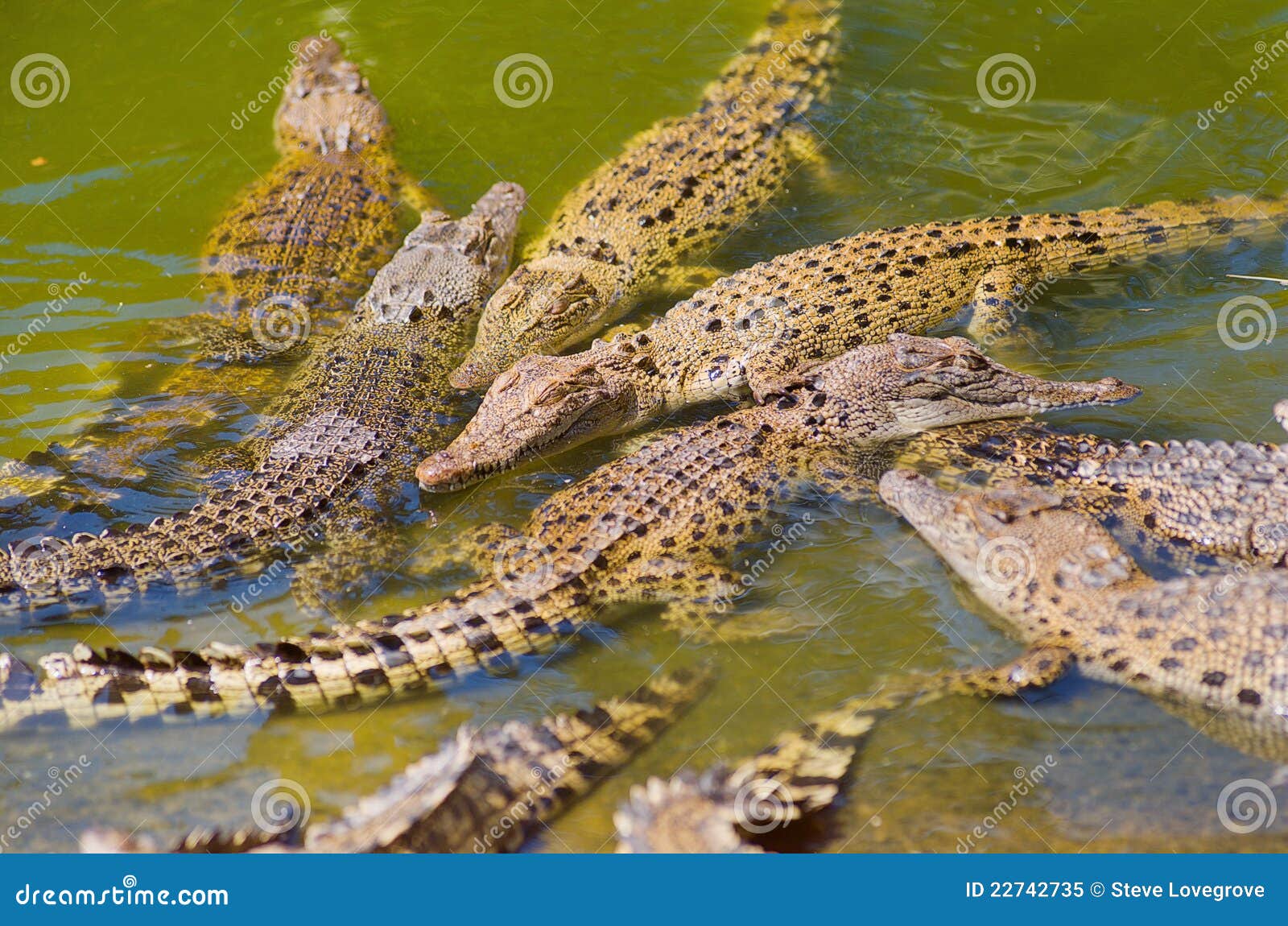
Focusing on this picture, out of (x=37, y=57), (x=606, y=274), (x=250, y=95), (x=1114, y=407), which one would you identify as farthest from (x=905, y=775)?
(x=37, y=57)

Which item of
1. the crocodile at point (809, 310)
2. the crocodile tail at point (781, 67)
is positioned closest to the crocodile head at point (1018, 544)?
the crocodile at point (809, 310)

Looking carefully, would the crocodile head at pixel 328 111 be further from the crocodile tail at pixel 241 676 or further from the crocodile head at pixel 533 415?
the crocodile tail at pixel 241 676

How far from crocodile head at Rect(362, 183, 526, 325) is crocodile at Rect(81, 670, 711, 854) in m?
3.13

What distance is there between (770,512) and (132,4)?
7.75 metres

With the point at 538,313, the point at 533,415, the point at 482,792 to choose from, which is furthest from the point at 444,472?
the point at 482,792

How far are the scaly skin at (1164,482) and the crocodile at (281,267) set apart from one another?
12.6 feet

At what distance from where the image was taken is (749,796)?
11.8 feet

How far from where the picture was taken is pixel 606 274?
667 cm

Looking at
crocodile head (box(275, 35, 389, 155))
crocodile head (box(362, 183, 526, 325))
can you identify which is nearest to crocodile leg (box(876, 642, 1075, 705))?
crocodile head (box(362, 183, 526, 325))

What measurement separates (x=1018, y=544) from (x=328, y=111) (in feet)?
20.1

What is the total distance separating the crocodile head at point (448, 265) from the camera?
21.0ft

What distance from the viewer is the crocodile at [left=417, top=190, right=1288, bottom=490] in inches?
213

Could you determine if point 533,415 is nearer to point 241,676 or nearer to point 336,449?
point 336,449

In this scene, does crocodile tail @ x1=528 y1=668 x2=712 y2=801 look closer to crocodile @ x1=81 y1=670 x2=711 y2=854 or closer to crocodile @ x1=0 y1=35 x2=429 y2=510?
crocodile @ x1=81 y1=670 x2=711 y2=854
